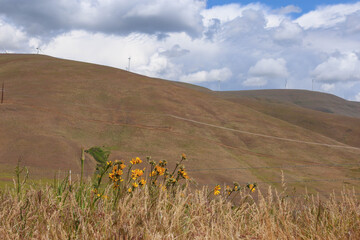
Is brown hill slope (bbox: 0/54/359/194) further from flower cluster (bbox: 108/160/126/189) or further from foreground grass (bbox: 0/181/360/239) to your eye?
foreground grass (bbox: 0/181/360/239)

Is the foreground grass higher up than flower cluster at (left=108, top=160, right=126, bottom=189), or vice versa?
flower cluster at (left=108, top=160, right=126, bottom=189)

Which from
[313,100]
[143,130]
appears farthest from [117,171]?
[313,100]

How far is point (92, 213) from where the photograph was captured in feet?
Result: 10.4

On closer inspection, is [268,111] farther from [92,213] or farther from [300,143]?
[92,213]

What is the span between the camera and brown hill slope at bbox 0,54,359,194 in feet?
40.9

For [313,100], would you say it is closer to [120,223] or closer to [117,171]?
[117,171]

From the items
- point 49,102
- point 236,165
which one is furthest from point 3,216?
point 49,102

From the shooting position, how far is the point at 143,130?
16.9 meters

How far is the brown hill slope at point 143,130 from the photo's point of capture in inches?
490

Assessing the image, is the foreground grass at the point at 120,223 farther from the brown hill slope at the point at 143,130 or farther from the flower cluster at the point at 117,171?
the brown hill slope at the point at 143,130

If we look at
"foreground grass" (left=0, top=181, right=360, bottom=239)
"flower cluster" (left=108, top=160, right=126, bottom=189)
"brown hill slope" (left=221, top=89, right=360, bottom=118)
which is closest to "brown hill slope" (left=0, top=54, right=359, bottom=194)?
"flower cluster" (left=108, top=160, right=126, bottom=189)

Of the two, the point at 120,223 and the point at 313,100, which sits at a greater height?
the point at 313,100

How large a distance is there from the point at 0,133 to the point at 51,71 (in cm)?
1404

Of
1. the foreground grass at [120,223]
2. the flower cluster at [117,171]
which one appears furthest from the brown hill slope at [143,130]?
the foreground grass at [120,223]
